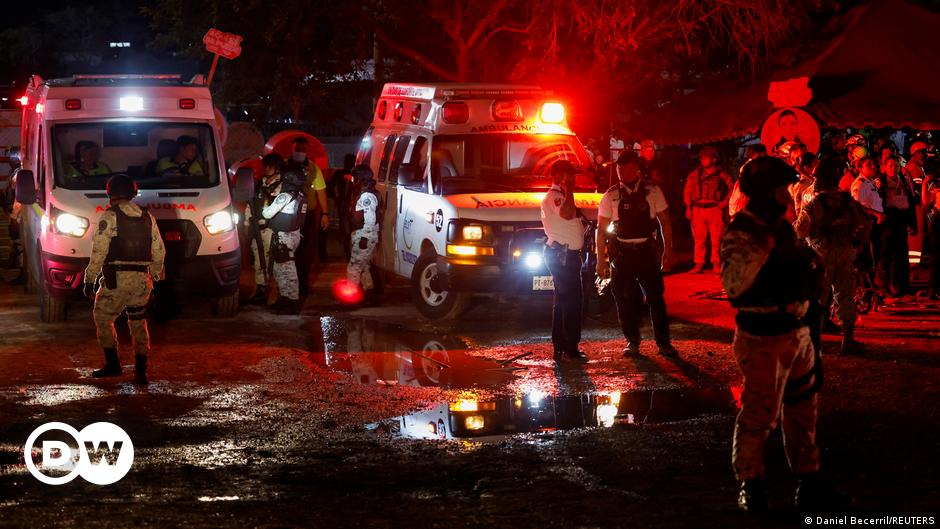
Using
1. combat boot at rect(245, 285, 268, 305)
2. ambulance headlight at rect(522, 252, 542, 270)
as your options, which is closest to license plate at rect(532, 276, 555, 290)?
ambulance headlight at rect(522, 252, 542, 270)

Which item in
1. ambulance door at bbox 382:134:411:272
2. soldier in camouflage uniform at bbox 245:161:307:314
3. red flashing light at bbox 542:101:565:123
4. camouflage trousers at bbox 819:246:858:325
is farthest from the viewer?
ambulance door at bbox 382:134:411:272

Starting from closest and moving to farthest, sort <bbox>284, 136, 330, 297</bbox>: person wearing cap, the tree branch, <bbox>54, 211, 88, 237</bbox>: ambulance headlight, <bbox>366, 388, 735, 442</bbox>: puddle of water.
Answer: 1. <bbox>366, 388, 735, 442</bbox>: puddle of water
2. <bbox>54, 211, 88, 237</bbox>: ambulance headlight
3. <bbox>284, 136, 330, 297</bbox>: person wearing cap
4. the tree branch

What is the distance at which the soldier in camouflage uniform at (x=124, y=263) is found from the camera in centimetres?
939

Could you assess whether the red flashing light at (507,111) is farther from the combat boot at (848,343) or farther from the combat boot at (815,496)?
the combat boot at (815,496)

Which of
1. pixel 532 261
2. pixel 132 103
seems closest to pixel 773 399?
pixel 532 261

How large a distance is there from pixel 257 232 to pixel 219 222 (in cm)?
162

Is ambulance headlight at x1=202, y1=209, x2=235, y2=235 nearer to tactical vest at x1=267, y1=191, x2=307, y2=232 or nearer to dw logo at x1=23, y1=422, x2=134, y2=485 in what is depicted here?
tactical vest at x1=267, y1=191, x2=307, y2=232

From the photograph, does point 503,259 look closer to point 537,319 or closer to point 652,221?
point 537,319

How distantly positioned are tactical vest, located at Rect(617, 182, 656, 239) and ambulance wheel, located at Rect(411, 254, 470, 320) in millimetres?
Result: 2921

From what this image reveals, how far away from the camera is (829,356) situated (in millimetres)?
10641

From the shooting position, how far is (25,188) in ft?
40.2

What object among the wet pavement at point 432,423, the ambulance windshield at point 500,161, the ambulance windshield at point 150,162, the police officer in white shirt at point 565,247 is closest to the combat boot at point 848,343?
the wet pavement at point 432,423

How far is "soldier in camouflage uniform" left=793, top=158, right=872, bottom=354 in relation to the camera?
10172mm

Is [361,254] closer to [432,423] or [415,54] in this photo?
[432,423]
